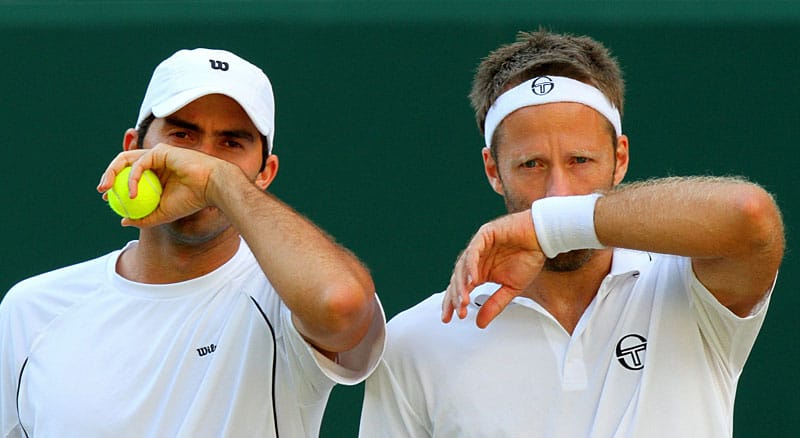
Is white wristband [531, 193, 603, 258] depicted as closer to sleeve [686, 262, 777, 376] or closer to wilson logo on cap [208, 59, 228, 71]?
sleeve [686, 262, 777, 376]

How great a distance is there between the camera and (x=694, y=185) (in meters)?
2.68

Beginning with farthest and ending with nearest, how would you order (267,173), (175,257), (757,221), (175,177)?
(267,173), (175,257), (175,177), (757,221)

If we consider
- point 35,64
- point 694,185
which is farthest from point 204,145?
point 35,64

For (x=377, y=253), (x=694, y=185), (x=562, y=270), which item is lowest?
(x=377, y=253)

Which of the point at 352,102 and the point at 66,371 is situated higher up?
the point at 352,102

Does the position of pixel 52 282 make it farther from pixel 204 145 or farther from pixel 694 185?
pixel 694 185

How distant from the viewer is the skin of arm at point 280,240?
273 centimetres

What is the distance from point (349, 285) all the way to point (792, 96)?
1.98 meters

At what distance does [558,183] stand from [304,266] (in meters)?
0.56

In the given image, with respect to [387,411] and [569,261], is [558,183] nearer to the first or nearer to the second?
[569,261]

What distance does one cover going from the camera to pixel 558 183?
289 centimetres

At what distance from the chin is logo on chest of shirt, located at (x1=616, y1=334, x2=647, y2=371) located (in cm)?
19

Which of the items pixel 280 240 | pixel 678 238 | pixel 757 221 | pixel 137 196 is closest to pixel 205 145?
pixel 137 196

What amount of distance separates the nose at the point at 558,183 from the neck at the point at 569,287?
0.17m
